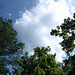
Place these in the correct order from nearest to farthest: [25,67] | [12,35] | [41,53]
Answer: [25,67] → [41,53] → [12,35]

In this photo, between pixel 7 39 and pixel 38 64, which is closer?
pixel 38 64

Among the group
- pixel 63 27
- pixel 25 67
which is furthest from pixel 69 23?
pixel 25 67

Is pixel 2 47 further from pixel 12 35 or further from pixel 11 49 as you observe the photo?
pixel 12 35

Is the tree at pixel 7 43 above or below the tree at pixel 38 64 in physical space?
above

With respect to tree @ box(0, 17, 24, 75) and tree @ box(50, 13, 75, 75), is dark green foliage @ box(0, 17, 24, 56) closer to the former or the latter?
tree @ box(0, 17, 24, 75)

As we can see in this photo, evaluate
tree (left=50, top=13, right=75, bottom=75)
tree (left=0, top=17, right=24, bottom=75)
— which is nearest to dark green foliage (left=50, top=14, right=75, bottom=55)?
tree (left=50, top=13, right=75, bottom=75)

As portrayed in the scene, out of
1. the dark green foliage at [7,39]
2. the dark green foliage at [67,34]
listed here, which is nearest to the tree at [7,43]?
the dark green foliage at [7,39]

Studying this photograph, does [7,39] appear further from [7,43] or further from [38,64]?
[38,64]

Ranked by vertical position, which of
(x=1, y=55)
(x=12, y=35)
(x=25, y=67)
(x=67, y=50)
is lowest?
(x=25, y=67)

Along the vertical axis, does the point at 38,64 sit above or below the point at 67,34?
below

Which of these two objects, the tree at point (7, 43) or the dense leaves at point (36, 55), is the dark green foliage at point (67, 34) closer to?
the dense leaves at point (36, 55)

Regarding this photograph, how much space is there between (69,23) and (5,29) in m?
11.5

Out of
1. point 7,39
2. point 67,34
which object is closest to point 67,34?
point 67,34

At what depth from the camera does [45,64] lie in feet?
37.1
